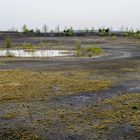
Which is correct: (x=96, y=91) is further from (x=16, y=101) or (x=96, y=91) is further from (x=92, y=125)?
(x=92, y=125)

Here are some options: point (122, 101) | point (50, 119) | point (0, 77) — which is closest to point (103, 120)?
point (50, 119)

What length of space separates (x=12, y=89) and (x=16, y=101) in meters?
2.73

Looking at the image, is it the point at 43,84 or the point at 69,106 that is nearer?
the point at 69,106

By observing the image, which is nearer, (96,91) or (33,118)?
(33,118)

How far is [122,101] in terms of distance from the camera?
15.6 metres

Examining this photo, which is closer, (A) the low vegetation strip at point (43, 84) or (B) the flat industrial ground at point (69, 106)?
(B) the flat industrial ground at point (69, 106)

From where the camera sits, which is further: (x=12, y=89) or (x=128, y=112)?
(x=12, y=89)

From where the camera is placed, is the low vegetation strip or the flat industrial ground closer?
the flat industrial ground

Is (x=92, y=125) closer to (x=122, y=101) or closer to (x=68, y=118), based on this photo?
(x=68, y=118)

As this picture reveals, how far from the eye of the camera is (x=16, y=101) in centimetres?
1562

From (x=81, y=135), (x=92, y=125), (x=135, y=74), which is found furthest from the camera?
(x=135, y=74)

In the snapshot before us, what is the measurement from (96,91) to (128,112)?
4358 millimetres

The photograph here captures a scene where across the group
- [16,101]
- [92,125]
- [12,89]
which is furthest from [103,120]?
[12,89]

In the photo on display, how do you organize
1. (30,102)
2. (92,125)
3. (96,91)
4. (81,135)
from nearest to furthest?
(81,135), (92,125), (30,102), (96,91)
